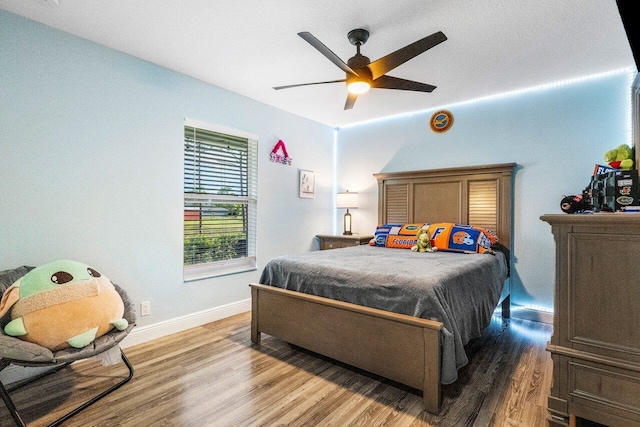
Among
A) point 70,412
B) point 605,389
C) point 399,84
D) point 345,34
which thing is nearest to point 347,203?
point 399,84

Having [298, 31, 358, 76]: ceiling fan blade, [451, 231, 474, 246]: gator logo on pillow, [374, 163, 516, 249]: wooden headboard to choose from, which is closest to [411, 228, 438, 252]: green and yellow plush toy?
[451, 231, 474, 246]: gator logo on pillow

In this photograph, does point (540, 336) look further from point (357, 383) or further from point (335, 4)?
point (335, 4)

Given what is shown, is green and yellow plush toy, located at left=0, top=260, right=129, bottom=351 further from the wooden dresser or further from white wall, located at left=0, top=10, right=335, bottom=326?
the wooden dresser

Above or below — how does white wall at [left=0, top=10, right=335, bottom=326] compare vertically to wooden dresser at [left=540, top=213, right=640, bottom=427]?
above

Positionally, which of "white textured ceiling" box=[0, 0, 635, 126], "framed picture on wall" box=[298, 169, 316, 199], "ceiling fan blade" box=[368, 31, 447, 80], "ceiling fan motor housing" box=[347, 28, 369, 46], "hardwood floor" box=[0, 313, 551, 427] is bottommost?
"hardwood floor" box=[0, 313, 551, 427]

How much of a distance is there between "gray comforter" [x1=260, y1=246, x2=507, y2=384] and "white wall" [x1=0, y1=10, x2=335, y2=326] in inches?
41.8

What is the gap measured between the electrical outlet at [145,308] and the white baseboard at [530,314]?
3648mm

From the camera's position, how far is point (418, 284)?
1.89 meters

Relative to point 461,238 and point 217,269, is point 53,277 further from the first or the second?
point 461,238

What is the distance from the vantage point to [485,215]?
139 inches

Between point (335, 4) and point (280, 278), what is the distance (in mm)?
2012

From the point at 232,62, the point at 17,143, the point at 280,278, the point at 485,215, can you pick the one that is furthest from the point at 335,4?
the point at 485,215

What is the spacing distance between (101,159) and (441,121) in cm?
361

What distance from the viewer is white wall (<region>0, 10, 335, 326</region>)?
7.01ft
